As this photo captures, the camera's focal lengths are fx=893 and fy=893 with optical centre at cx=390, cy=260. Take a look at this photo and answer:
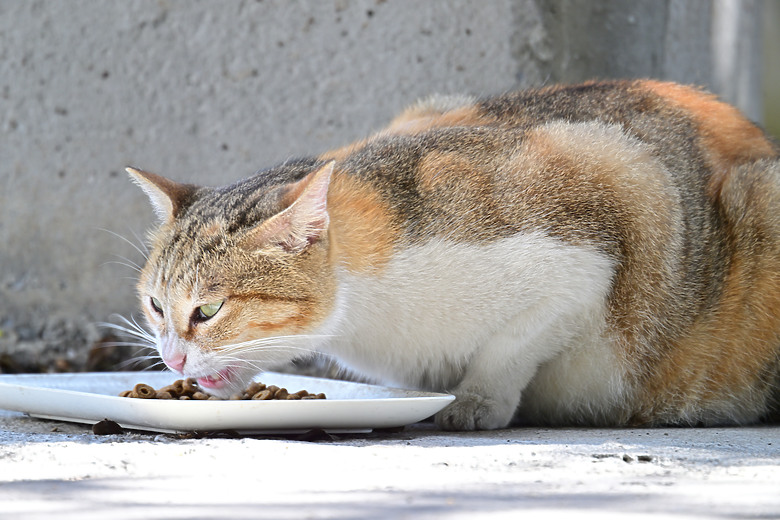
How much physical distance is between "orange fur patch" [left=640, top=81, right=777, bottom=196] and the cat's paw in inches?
44.2

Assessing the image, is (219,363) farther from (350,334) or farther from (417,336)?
(417,336)

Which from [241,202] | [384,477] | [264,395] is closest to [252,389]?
[264,395]

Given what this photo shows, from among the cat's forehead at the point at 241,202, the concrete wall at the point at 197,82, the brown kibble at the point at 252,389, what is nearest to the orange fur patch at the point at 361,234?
the cat's forehead at the point at 241,202

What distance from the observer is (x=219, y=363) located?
2627 millimetres

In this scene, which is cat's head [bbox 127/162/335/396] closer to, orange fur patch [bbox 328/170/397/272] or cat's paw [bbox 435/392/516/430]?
orange fur patch [bbox 328/170/397/272]

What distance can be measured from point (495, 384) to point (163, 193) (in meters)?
1.25

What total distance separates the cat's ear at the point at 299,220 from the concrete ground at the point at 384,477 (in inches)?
22.6

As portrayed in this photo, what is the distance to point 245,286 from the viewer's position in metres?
2.60

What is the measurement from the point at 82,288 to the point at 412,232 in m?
2.92

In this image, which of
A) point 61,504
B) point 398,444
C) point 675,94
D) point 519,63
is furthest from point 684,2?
point 61,504

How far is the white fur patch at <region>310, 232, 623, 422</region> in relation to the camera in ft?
9.04

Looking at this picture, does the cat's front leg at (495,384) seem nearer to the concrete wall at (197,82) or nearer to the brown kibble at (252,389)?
the brown kibble at (252,389)

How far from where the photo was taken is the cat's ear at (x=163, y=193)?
2936 mm

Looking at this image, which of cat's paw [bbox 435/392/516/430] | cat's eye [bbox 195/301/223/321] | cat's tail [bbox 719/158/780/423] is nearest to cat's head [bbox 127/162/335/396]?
cat's eye [bbox 195/301/223/321]
